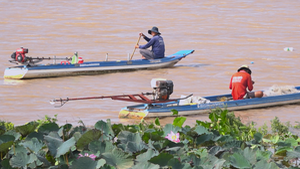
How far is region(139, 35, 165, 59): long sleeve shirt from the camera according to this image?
1614 centimetres

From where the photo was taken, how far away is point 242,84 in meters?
10.9

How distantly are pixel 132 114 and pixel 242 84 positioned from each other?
2.40 m

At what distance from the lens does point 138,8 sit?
36.2 meters

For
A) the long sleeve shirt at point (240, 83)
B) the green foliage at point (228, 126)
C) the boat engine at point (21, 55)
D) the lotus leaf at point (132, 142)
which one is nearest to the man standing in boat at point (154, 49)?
the boat engine at point (21, 55)

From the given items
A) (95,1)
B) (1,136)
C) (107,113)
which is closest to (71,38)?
(107,113)

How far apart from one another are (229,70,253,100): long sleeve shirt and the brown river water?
0.39 m

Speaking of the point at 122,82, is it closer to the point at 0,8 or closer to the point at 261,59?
the point at 261,59

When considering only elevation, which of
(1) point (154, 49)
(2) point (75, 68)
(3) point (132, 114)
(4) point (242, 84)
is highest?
(1) point (154, 49)

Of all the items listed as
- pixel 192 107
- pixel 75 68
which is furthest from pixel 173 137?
pixel 75 68

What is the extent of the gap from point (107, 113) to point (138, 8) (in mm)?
25748

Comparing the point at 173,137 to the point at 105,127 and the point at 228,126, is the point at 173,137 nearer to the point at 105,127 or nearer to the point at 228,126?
the point at 105,127

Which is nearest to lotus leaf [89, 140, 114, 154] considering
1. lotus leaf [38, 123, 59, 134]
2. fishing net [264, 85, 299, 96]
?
lotus leaf [38, 123, 59, 134]

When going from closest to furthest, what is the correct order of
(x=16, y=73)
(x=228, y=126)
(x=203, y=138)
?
(x=203, y=138) < (x=228, y=126) < (x=16, y=73)

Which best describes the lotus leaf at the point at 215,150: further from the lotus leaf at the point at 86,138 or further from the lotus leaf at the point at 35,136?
the lotus leaf at the point at 35,136
